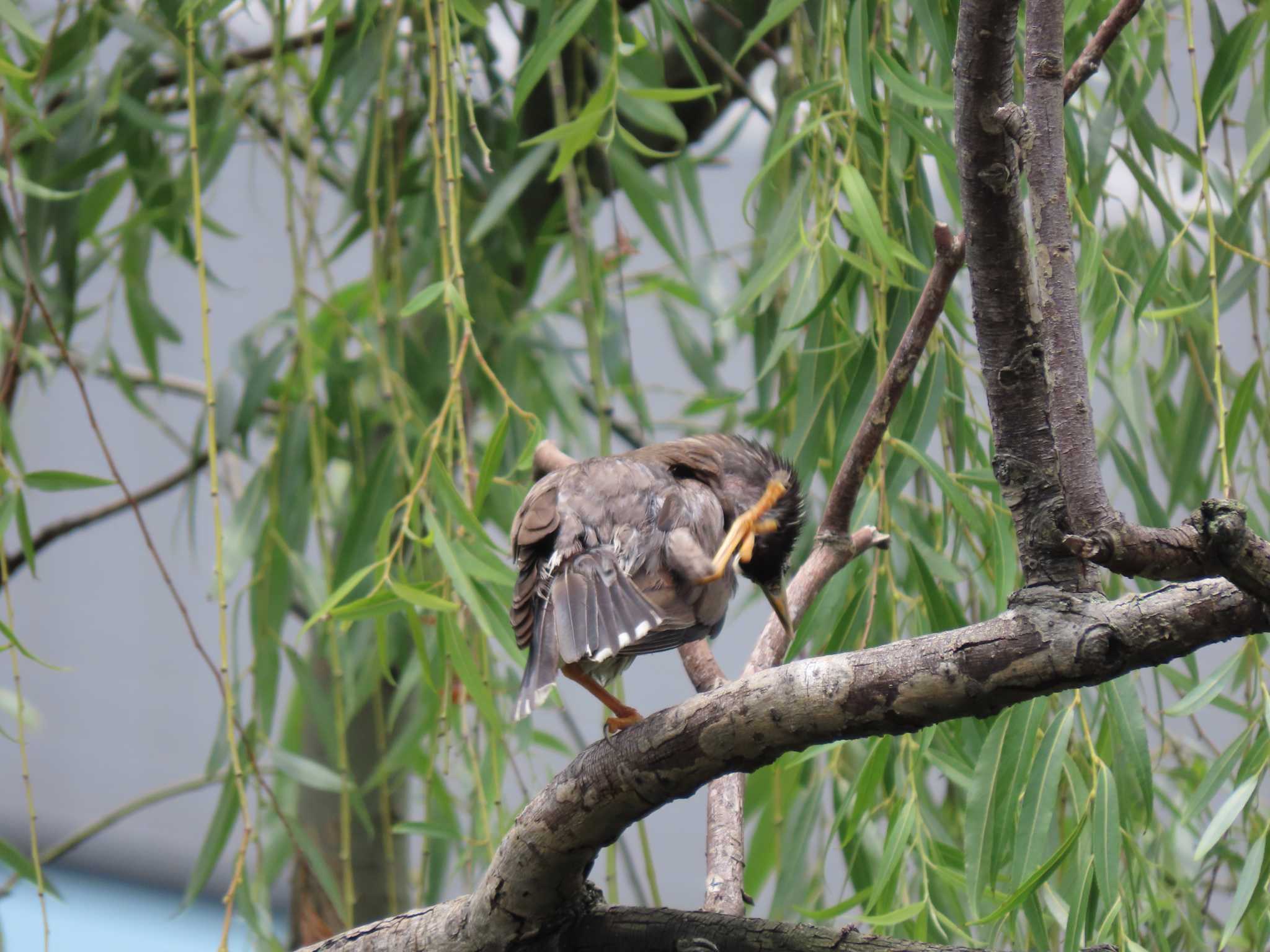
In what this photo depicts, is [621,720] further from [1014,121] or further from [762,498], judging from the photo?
[1014,121]

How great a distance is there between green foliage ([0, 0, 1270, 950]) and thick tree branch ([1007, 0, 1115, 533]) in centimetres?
37

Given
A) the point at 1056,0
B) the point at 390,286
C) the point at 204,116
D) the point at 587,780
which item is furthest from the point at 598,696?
the point at 204,116

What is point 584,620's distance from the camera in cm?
96

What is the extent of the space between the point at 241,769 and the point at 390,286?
78 centimetres

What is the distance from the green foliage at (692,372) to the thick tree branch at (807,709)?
0.91 feet

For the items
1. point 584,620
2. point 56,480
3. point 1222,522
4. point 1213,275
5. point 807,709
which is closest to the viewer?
point 1222,522

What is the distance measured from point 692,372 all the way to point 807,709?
5.15 feet

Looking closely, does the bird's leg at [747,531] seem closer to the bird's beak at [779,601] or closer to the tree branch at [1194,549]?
the bird's beak at [779,601]

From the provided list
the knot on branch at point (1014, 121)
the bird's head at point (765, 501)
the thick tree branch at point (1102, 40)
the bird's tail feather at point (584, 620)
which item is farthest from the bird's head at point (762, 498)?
the knot on branch at point (1014, 121)

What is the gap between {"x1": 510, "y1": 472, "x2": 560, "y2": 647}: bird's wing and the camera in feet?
3.46

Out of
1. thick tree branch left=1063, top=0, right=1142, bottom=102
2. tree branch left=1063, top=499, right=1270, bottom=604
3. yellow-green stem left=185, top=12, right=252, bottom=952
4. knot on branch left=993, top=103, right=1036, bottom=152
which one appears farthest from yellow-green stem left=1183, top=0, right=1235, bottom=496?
yellow-green stem left=185, top=12, right=252, bottom=952

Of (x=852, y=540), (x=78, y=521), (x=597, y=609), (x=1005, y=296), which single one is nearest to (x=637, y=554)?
(x=597, y=609)

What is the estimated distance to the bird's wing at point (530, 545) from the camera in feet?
3.46

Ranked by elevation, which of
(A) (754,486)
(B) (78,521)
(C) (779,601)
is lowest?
(C) (779,601)
